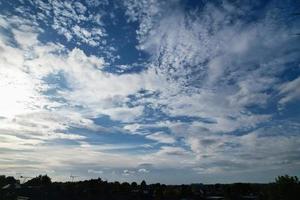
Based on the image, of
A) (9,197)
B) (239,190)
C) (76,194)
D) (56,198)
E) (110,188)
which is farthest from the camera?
(239,190)

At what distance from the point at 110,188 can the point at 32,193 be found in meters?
52.3

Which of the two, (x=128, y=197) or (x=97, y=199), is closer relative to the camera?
(x=97, y=199)

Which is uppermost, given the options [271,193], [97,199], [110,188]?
[110,188]

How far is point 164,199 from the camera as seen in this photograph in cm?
15375

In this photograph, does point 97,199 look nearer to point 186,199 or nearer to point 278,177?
point 186,199

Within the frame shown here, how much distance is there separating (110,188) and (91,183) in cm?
1243

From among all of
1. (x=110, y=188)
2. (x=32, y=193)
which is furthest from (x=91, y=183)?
(x=32, y=193)

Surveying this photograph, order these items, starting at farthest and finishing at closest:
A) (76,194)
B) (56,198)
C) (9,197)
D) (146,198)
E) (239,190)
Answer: (239,190)
(146,198)
(76,194)
(56,198)
(9,197)

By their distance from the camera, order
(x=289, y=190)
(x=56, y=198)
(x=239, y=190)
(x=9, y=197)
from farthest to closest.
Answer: (x=239, y=190) → (x=56, y=198) → (x=9, y=197) → (x=289, y=190)

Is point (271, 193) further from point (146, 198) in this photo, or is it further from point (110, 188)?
point (110, 188)

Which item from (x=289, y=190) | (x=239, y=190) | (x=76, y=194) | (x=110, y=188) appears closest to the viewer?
(x=289, y=190)

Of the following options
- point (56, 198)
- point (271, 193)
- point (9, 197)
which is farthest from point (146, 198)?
point (271, 193)

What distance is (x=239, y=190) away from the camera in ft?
622

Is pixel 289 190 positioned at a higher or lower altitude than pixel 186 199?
lower
